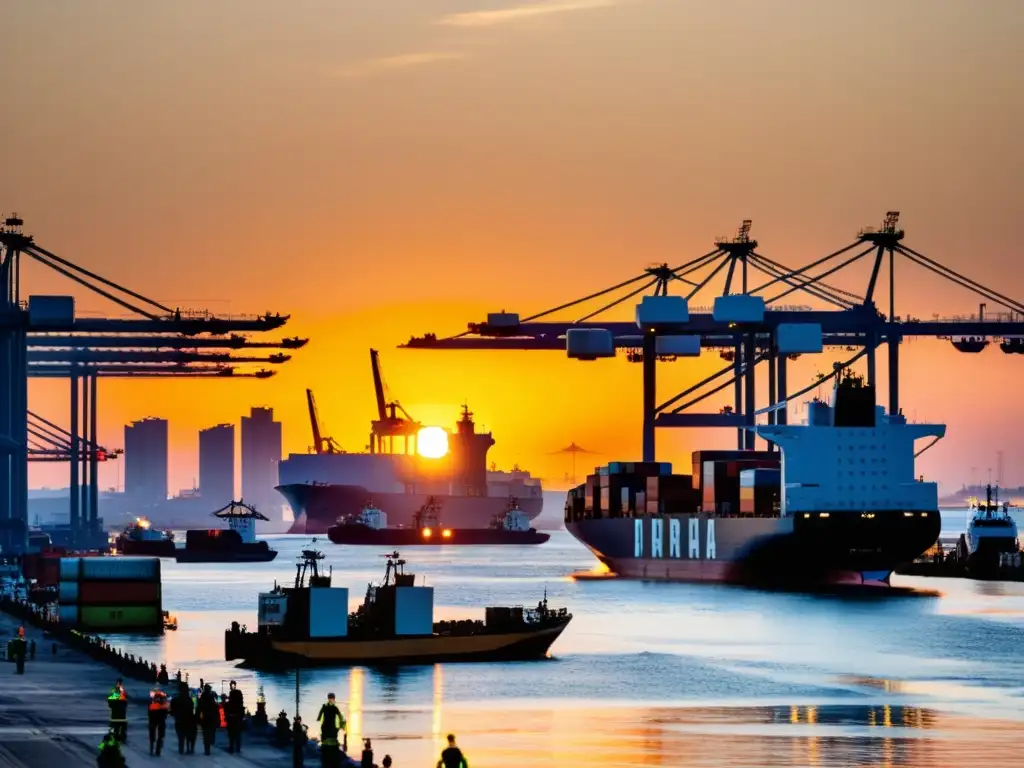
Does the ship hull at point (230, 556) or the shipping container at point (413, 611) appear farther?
the ship hull at point (230, 556)

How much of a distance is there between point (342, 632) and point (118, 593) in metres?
21.6

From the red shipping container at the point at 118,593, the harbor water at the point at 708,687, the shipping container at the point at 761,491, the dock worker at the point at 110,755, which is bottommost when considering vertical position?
the harbor water at the point at 708,687

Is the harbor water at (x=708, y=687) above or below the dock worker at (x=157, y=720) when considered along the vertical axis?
below

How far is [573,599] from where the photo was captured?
10925 cm

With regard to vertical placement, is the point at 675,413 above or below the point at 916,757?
above

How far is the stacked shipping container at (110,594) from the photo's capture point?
78.8 m

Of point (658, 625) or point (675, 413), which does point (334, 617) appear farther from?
point (675, 413)

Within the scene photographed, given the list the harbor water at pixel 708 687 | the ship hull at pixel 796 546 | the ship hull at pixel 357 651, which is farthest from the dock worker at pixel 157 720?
the ship hull at pixel 796 546

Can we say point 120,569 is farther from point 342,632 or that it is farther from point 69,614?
point 342,632

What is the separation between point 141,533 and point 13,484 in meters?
62.0

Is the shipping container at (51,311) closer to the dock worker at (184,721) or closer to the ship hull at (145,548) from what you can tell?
the ship hull at (145,548)

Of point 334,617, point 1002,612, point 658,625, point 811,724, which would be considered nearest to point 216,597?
point 658,625

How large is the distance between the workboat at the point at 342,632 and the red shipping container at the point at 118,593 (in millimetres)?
17840

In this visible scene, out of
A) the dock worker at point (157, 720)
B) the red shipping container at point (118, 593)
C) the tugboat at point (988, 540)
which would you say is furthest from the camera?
the tugboat at point (988, 540)
